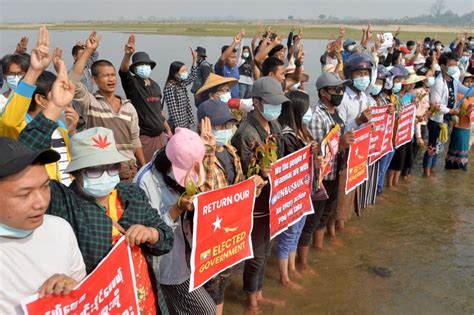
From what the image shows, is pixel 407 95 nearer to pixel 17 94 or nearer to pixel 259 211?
pixel 259 211

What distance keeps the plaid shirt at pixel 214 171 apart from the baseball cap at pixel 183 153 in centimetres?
31

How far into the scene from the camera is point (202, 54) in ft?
31.0

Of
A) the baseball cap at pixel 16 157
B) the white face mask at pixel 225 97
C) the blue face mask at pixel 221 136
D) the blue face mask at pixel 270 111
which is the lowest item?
the white face mask at pixel 225 97

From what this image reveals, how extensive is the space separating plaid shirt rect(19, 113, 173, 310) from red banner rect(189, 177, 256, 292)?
1.41 ft

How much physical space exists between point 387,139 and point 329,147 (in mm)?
2332

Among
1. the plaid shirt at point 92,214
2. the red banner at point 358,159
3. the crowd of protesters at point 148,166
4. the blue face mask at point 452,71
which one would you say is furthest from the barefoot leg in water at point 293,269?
the blue face mask at point 452,71

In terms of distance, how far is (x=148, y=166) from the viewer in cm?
307

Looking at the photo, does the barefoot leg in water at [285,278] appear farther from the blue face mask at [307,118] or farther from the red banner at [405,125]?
the red banner at [405,125]

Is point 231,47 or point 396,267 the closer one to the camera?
point 396,267

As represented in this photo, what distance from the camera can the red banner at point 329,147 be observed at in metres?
4.66

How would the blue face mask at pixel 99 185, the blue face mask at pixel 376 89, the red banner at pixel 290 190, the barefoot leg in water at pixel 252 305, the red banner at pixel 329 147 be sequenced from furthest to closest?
the blue face mask at pixel 376 89
the red banner at pixel 329 147
the barefoot leg in water at pixel 252 305
the red banner at pixel 290 190
the blue face mask at pixel 99 185

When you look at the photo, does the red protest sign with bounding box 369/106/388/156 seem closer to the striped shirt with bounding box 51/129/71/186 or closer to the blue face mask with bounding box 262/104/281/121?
the blue face mask with bounding box 262/104/281/121

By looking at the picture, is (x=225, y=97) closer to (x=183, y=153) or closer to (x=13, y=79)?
(x=13, y=79)

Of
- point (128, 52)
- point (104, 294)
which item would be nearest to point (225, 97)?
point (128, 52)
